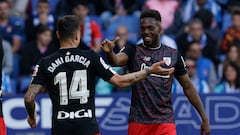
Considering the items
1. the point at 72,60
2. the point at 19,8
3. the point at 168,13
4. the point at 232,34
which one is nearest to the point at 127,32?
the point at 168,13

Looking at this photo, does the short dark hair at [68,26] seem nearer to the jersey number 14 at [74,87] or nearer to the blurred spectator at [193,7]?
the jersey number 14 at [74,87]

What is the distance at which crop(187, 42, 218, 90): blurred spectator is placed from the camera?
16188 mm

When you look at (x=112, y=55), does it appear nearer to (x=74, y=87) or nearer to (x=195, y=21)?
(x=74, y=87)

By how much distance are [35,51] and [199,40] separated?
11.0 ft

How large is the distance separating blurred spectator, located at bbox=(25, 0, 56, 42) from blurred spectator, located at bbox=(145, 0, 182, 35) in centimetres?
205

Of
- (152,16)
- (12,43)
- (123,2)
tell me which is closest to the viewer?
(152,16)

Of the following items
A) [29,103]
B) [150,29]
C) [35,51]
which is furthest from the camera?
[35,51]

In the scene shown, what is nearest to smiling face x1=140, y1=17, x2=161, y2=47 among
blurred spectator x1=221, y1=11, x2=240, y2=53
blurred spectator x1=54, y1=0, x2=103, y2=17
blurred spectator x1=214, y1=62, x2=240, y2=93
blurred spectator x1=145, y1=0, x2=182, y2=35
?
blurred spectator x1=214, y1=62, x2=240, y2=93

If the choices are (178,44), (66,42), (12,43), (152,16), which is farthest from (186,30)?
(66,42)

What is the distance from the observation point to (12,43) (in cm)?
1662

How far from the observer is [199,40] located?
56.0 feet

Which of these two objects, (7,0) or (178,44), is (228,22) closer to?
(178,44)

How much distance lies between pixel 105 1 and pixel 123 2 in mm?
396

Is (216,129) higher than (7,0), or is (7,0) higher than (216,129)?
(7,0)
